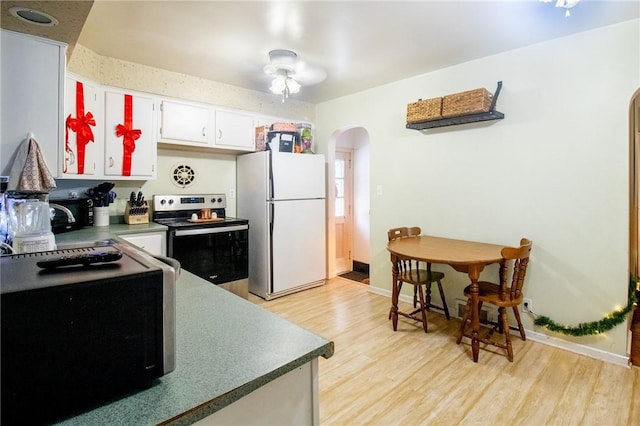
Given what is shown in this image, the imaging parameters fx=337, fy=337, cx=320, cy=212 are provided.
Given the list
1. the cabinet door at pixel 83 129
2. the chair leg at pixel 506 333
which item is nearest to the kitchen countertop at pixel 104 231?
the cabinet door at pixel 83 129

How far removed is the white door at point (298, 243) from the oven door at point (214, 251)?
36 centimetres

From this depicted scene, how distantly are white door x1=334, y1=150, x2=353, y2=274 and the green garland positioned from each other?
2.93 m

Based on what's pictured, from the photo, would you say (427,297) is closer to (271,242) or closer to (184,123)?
(271,242)

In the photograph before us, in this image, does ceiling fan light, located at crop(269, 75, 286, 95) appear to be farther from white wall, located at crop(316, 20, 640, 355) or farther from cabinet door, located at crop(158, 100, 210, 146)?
white wall, located at crop(316, 20, 640, 355)

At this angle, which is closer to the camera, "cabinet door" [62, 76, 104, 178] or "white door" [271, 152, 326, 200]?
"cabinet door" [62, 76, 104, 178]

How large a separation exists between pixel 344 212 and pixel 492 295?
118 inches

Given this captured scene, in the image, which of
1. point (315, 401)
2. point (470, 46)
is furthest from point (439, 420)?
point (470, 46)

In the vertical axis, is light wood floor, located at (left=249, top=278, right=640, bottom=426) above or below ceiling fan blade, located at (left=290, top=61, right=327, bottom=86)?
below

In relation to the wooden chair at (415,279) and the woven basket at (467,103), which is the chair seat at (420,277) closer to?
the wooden chair at (415,279)

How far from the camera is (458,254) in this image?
8.38ft

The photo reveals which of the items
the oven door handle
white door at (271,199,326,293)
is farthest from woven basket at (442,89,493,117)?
the oven door handle

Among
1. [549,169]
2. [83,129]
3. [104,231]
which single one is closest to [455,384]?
[549,169]

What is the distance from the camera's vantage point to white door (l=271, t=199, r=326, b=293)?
3.81 m

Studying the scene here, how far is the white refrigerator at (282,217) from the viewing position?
375 centimetres
